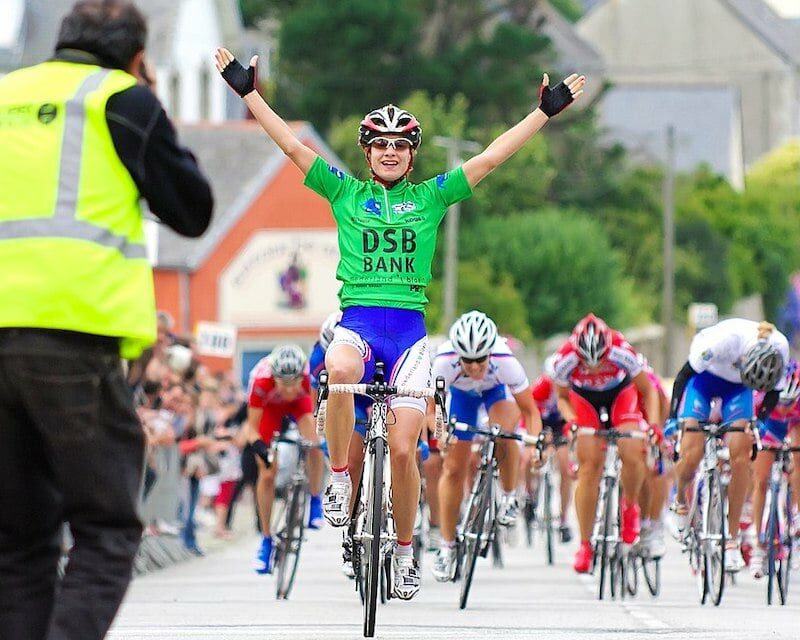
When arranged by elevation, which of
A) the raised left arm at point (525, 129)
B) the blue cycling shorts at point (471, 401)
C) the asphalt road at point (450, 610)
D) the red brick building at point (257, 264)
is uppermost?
the red brick building at point (257, 264)

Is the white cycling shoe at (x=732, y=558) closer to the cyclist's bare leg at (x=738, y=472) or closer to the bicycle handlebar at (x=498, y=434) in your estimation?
the cyclist's bare leg at (x=738, y=472)

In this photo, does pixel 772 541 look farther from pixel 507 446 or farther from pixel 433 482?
pixel 433 482

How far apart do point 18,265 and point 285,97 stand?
65982 mm

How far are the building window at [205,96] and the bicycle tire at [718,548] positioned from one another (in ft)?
154

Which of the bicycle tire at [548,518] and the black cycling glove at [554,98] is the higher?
the black cycling glove at [554,98]

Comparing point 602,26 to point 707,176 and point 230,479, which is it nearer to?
point 707,176

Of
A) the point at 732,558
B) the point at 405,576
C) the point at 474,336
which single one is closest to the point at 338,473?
the point at 405,576

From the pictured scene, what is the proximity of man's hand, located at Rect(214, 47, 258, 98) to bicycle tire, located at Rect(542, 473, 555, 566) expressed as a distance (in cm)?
915

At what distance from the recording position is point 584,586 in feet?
53.5

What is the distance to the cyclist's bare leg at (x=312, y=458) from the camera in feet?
51.6

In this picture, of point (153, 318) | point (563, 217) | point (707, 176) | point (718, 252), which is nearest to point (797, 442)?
point (153, 318)

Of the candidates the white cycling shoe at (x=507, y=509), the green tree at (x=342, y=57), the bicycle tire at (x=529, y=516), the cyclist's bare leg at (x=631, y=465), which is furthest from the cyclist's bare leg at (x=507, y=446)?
the green tree at (x=342, y=57)

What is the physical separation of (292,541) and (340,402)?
4.17 m

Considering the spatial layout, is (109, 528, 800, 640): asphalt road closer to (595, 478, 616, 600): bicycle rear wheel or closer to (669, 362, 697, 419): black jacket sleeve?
(595, 478, 616, 600): bicycle rear wheel
